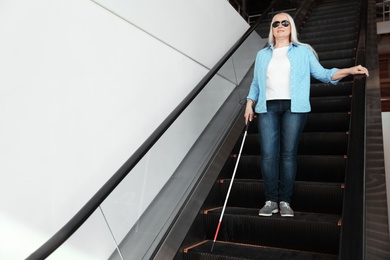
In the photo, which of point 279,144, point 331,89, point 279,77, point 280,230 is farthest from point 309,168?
point 331,89

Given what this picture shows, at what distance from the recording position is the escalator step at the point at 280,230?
2.77m

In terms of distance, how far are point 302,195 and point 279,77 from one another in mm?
1012

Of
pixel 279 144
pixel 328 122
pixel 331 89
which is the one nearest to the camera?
pixel 279 144

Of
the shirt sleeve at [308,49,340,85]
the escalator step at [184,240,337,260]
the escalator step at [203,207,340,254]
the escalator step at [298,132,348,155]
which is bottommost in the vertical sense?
the escalator step at [184,240,337,260]

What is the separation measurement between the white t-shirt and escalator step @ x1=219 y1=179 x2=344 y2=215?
2.65ft

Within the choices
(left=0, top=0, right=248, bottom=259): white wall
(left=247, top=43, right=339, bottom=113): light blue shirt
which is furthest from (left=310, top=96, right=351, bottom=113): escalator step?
(left=0, top=0, right=248, bottom=259): white wall

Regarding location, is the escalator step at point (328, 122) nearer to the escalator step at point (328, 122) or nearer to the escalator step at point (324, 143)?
the escalator step at point (328, 122)

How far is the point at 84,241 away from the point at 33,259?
0.89 m

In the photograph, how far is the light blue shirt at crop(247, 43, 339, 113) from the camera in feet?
9.76

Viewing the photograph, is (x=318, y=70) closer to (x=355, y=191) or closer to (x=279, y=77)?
(x=279, y=77)

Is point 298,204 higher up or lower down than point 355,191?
lower down

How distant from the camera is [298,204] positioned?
3.35m

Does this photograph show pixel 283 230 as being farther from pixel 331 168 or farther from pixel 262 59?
pixel 262 59

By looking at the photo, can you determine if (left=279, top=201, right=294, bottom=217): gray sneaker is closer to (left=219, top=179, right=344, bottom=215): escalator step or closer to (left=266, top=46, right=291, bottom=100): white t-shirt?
(left=219, top=179, right=344, bottom=215): escalator step
